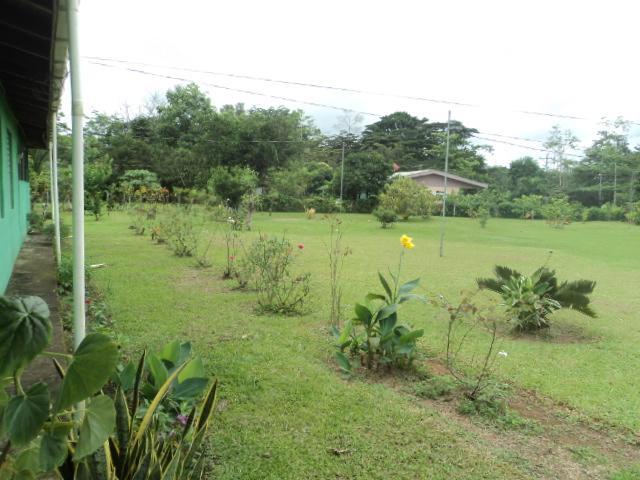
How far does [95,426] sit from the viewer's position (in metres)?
1.07

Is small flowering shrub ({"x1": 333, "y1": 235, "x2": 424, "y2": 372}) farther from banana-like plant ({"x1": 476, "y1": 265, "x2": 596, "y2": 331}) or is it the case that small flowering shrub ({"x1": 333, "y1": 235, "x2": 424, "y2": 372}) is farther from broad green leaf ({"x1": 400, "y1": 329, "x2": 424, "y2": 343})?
banana-like plant ({"x1": 476, "y1": 265, "x2": 596, "y2": 331})

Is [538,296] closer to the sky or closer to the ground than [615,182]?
closer to the ground

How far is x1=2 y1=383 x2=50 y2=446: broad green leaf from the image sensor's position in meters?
0.93

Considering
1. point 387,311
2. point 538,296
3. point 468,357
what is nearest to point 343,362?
point 387,311

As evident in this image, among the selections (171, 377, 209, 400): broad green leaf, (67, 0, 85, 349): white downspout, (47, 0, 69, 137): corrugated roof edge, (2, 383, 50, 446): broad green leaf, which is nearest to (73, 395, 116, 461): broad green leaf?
(2, 383, 50, 446): broad green leaf

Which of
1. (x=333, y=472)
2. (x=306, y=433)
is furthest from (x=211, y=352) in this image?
(x=333, y=472)

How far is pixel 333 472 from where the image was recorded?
2.43 metres

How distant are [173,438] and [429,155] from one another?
40.0m

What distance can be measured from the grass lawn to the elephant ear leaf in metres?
1.71

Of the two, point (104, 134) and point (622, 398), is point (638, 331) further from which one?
point (104, 134)

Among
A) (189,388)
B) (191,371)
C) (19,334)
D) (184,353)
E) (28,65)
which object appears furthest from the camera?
(28,65)

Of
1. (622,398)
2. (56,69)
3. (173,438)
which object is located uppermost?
(56,69)

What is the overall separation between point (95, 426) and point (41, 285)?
5109 millimetres

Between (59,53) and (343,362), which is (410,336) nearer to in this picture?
(343,362)
